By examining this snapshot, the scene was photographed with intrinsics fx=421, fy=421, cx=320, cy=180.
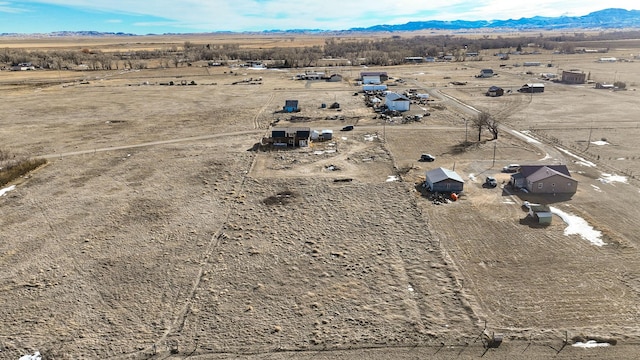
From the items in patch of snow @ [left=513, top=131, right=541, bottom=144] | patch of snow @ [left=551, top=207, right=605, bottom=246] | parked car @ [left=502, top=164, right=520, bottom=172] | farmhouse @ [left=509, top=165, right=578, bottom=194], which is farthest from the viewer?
patch of snow @ [left=513, top=131, right=541, bottom=144]

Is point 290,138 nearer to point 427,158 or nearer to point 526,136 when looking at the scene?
point 427,158

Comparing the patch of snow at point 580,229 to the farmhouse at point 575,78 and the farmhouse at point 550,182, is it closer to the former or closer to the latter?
the farmhouse at point 550,182

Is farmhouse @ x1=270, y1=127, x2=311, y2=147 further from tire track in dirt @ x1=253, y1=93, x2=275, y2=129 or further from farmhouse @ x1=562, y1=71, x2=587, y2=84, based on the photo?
farmhouse @ x1=562, y1=71, x2=587, y2=84

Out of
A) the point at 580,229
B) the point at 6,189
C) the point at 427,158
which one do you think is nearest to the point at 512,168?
the point at 427,158

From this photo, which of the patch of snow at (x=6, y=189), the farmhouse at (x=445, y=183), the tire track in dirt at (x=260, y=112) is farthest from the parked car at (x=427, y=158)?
the patch of snow at (x=6, y=189)

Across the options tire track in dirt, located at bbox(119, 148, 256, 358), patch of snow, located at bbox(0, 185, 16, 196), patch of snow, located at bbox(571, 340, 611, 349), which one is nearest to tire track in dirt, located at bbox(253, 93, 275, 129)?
tire track in dirt, located at bbox(119, 148, 256, 358)

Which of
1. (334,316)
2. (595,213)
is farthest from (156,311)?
(595,213)
